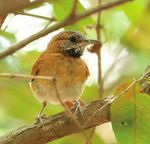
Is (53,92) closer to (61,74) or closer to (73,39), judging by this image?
(61,74)

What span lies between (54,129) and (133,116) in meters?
0.73

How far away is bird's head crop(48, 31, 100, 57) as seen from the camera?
12.3 ft

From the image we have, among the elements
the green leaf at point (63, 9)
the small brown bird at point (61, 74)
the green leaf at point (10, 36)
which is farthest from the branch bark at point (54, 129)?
the green leaf at point (10, 36)

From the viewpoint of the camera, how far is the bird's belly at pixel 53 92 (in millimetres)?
3283

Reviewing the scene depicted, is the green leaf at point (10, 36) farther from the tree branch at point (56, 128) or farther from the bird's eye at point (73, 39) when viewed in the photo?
the bird's eye at point (73, 39)

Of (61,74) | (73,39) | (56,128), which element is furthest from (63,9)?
(73,39)

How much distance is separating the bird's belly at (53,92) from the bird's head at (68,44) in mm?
459

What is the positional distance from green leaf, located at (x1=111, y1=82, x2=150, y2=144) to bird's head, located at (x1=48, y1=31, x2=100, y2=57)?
1509 mm

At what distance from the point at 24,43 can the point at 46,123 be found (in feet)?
5.38

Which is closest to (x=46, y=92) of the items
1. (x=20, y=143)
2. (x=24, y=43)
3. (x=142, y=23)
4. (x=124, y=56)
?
(x=20, y=143)

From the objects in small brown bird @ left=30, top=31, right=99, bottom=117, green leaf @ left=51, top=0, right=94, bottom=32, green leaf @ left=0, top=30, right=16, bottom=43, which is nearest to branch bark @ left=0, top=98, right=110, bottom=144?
small brown bird @ left=30, top=31, right=99, bottom=117

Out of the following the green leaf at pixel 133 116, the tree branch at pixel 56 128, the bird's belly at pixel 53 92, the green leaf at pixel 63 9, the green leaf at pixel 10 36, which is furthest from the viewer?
the bird's belly at pixel 53 92

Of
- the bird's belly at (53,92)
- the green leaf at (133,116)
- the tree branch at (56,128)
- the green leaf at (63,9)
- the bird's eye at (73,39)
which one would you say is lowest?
the green leaf at (133,116)

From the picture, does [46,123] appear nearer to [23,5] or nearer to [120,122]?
[120,122]
